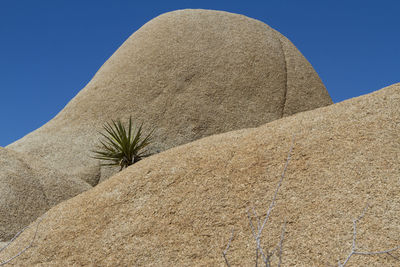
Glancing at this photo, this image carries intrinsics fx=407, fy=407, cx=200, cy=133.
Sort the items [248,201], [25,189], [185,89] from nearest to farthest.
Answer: [248,201], [25,189], [185,89]

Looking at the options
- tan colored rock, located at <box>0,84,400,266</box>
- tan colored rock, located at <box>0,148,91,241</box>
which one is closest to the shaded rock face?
tan colored rock, located at <box>0,148,91,241</box>

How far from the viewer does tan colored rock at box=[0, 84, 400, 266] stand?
14.5 feet

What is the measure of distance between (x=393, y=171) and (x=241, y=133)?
262cm

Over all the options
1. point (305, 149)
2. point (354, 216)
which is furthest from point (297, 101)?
point (354, 216)

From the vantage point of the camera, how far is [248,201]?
16.5 ft

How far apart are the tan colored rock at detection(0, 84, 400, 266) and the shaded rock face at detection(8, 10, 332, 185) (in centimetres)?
594

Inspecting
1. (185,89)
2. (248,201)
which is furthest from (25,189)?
(185,89)

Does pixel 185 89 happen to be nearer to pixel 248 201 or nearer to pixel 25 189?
pixel 25 189

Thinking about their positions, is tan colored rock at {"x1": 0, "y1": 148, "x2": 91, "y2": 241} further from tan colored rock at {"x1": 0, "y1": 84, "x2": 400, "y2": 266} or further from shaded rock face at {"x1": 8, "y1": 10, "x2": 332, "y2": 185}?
Result: tan colored rock at {"x1": 0, "y1": 84, "x2": 400, "y2": 266}

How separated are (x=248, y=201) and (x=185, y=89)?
939 centimetres

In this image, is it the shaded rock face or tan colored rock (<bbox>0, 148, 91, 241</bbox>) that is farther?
the shaded rock face

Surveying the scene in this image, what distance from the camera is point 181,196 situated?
5.47 m

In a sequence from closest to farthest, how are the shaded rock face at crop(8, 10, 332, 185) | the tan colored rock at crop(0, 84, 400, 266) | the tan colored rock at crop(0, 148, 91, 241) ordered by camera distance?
1. the tan colored rock at crop(0, 84, 400, 266)
2. the tan colored rock at crop(0, 148, 91, 241)
3. the shaded rock face at crop(8, 10, 332, 185)

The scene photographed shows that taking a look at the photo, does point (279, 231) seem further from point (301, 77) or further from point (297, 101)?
point (301, 77)
